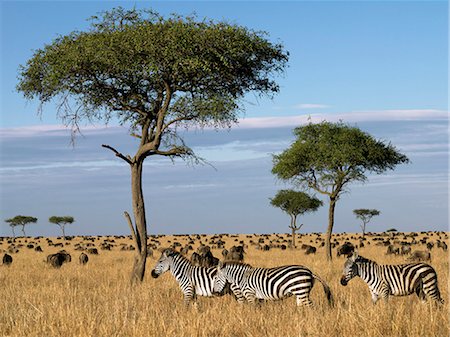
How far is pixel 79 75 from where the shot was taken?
871 inches

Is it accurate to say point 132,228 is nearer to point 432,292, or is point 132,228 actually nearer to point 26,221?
point 432,292

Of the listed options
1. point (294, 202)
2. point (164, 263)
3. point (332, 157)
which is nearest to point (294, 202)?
point (294, 202)

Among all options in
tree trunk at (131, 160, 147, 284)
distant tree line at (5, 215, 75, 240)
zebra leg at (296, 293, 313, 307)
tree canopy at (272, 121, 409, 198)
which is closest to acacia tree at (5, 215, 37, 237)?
distant tree line at (5, 215, 75, 240)

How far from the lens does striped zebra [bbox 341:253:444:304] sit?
1384 centimetres

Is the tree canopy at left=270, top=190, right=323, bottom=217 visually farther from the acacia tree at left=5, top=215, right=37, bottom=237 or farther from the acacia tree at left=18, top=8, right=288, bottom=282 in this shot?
the acacia tree at left=5, top=215, right=37, bottom=237

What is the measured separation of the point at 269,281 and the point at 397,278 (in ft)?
10.7

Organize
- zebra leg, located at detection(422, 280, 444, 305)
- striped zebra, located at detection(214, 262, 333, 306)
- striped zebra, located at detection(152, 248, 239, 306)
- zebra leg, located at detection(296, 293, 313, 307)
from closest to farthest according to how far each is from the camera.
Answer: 1. zebra leg, located at detection(296, 293, 313, 307)
2. striped zebra, located at detection(214, 262, 333, 306)
3. zebra leg, located at detection(422, 280, 444, 305)
4. striped zebra, located at detection(152, 248, 239, 306)

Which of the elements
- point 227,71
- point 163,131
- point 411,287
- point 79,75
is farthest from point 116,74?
point 411,287

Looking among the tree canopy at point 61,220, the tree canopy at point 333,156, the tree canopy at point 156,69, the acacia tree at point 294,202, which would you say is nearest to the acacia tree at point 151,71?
the tree canopy at point 156,69

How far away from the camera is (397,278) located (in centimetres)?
1414

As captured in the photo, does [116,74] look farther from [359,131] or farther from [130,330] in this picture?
[359,131]

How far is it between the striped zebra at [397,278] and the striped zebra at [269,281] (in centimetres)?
155

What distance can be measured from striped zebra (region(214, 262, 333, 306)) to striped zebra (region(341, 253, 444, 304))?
1546mm

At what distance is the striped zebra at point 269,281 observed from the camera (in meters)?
12.8
